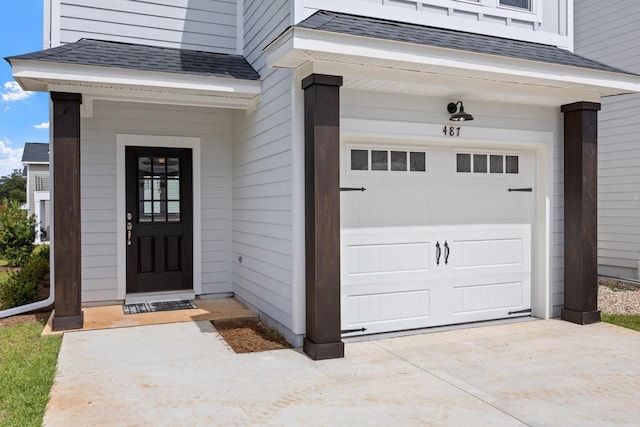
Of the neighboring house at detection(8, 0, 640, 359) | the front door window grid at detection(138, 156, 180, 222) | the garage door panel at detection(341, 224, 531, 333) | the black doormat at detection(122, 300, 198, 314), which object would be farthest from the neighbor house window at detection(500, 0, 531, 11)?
the black doormat at detection(122, 300, 198, 314)

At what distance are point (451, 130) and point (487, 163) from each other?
70 centimetres

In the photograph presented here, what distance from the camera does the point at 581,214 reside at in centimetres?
543

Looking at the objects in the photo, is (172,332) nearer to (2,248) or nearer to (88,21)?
(88,21)

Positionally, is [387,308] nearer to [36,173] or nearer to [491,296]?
[491,296]

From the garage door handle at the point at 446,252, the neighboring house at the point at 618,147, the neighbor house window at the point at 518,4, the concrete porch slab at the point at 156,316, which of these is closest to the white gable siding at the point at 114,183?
the concrete porch slab at the point at 156,316

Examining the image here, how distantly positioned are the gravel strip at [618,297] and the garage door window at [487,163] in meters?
2.27

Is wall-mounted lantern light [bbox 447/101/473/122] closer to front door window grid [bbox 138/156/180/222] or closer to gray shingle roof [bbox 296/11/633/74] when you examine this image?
gray shingle roof [bbox 296/11/633/74]

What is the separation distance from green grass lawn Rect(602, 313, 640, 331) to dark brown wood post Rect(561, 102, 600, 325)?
0.80ft

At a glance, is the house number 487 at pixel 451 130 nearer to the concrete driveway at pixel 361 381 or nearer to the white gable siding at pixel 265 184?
the white gable siding at pixel 265 184

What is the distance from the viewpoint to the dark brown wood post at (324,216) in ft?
13.8

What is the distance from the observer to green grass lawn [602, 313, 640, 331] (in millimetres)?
5391

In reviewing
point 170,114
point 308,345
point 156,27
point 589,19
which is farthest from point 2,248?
point 589,19

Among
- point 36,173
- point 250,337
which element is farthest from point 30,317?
point 36,173

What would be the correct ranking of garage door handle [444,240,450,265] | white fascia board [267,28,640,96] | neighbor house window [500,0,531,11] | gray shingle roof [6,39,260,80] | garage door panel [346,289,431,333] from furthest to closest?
neighbor house window [500,0,531,11]
garage door handle [444,240,450,265]
gray shingle roof [6,39,260,80]
garage door panel [346,289,431,333]
white fascia board [267,28,640,96]
